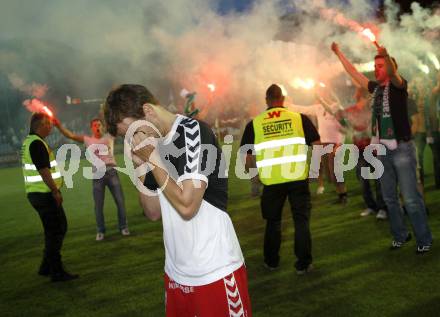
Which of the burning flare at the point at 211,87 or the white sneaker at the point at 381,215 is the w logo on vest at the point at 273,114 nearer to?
the white sneaker at the point at 381,215

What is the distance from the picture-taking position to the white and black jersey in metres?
2.42

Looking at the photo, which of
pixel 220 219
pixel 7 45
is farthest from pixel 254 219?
pixel 7 45

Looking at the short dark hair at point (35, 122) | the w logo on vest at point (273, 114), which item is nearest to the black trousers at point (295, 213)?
the w logo on vest at point (273, 114)

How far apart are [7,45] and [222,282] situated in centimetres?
1219

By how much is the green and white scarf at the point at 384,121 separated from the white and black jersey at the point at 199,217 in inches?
151

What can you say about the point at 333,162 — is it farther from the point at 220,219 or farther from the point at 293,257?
the point at 220,219

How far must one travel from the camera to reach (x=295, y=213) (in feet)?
18.6

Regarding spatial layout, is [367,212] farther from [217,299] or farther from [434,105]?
[217,299]

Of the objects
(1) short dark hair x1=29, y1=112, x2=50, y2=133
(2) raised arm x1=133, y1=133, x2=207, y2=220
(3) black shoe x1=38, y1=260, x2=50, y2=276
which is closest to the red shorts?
(2) raised arm x1=133, y1=133, x2=207, y2=220

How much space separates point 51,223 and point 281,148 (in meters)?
3.14

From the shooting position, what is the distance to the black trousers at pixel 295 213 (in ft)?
18.4

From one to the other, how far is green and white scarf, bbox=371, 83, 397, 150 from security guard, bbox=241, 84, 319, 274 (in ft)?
2.95

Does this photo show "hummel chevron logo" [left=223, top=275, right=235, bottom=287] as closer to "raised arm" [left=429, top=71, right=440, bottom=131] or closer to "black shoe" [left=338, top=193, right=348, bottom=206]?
"black shoe" [left=338, top=193, right=348, bottom=206]

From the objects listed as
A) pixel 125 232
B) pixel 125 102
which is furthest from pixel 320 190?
pixel 125 102
